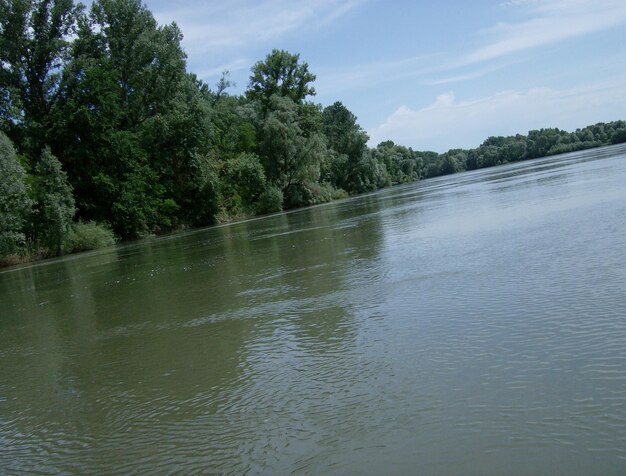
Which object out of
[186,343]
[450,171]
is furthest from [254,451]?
[450,171]

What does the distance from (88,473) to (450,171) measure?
622 ft

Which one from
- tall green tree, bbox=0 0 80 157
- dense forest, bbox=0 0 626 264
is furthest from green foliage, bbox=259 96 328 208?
tall green tree, bbox=0 0 80 157

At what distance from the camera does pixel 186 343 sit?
29.3ft

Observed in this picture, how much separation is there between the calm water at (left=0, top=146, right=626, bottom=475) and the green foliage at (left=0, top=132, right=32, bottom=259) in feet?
72.4

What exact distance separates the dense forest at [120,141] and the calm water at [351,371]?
90.4 feet

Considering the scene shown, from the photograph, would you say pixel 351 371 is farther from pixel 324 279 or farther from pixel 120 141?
pixel 120 141

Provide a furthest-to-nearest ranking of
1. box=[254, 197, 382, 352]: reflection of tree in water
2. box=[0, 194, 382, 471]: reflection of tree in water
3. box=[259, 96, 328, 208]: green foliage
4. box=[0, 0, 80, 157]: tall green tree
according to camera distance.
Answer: box=[259, 96, 328, 208]: green foliage, box=[0, 0, 80, 157]: tall green tree, box=[254, 197, 382, 352]: reflection of tree in water, box=[0, 194, 382, 471]: reflection of tree in water

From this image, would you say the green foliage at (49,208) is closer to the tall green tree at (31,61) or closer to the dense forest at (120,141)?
the dense forest at (120,141)

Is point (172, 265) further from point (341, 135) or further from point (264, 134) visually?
point (341, 135)

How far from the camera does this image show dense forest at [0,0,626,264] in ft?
133

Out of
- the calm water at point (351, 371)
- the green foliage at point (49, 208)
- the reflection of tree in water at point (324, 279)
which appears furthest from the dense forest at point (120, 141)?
the calm water at point (351, 371)

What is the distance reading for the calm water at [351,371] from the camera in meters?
4.55

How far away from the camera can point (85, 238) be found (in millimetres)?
41938

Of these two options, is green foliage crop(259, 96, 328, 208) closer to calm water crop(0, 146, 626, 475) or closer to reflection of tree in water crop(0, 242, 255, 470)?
reflection of tree in water crop(0, 242, 255, 470)
